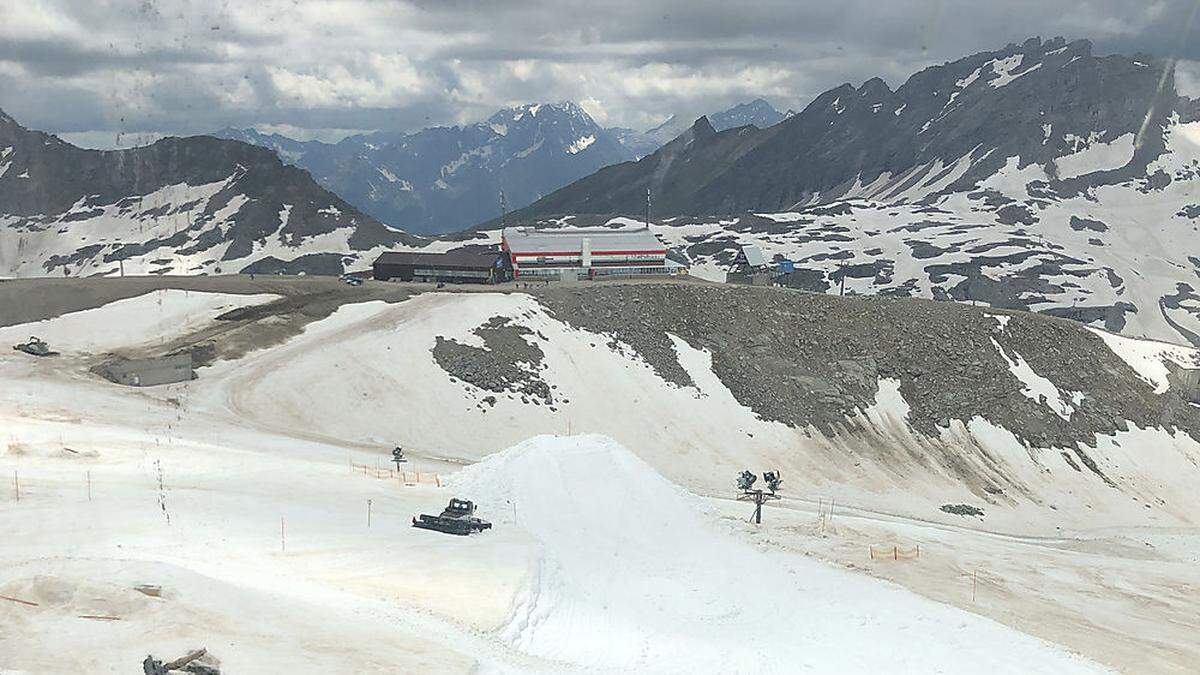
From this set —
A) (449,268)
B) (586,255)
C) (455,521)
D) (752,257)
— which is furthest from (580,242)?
(455,521)

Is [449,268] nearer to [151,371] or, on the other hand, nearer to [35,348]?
[35,348]

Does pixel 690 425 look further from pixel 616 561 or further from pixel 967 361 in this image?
pixel 616 561

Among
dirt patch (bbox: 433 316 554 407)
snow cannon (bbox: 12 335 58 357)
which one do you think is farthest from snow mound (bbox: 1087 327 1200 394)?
snow cannon (bbox: 12 335 58 357)

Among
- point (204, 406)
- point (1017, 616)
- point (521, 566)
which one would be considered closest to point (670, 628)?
point (521, 566)

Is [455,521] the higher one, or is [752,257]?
[752,257]

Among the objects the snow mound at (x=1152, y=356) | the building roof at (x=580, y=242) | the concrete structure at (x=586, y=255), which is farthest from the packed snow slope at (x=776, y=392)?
the building roof at (x=580, y=242)

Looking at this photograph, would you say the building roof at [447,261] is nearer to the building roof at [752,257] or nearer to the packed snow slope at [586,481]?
the packed snow slope at [586,481]
